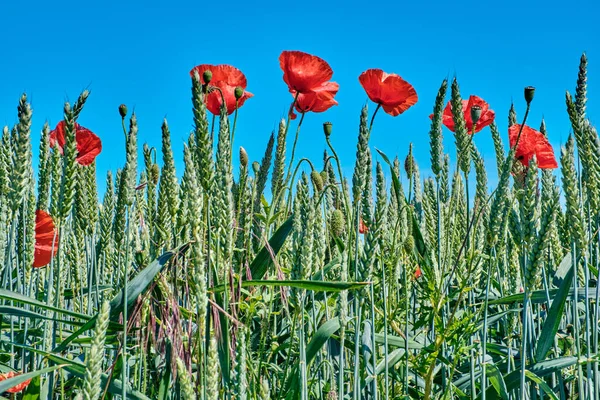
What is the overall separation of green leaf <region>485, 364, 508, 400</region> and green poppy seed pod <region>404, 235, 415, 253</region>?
0.43m

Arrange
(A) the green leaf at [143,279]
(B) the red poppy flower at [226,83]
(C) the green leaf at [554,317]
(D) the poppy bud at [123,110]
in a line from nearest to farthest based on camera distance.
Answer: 1. (A) the green leaf at [143,279]
2. (D) the poppy bud at [123,110]
3. (C) the green leaf at [554,317]
4. (B) the red poppy flower at [226,83]

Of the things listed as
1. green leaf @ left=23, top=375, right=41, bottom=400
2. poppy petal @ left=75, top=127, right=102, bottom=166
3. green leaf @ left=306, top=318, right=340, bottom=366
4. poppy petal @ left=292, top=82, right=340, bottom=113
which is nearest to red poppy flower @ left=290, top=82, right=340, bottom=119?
poppy petal @ left=292, top=82, right=340, bottom=113

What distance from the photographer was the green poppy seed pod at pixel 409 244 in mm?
1799

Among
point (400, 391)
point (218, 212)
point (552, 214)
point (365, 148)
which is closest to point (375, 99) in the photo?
point (365, 148)

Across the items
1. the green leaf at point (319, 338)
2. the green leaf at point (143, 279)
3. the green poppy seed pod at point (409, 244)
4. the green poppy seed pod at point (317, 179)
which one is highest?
the green poppy seed pod at point (317, 179)

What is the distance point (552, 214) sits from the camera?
48.6 inches

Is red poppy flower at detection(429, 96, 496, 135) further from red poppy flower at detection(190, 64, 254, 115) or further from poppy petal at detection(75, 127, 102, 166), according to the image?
poppy petal at detection(75, 127, 102, 166)

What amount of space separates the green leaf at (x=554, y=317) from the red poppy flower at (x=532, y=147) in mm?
404

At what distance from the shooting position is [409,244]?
1816 millimetres

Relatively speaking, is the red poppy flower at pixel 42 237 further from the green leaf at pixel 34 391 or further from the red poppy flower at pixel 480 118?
the red poppy flower at pixel 480 118

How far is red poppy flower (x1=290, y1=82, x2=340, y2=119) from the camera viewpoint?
1842 mm

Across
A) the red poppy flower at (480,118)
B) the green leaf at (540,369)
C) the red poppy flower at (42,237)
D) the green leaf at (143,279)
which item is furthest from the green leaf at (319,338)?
the red poppy flower at (42,237)

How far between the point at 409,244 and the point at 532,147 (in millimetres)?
450

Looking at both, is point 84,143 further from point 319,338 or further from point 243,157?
point 319,338
